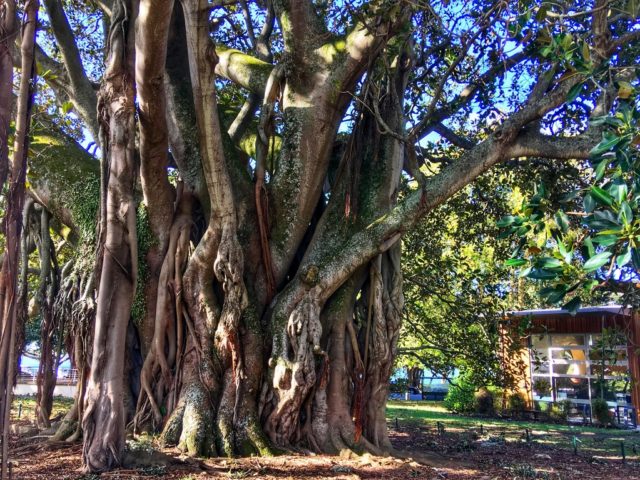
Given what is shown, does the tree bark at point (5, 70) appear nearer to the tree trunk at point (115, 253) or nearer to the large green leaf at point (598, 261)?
the tree trunk at point (115, 253)

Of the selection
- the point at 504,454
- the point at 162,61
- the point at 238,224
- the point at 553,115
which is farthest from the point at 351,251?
the point at 553,115

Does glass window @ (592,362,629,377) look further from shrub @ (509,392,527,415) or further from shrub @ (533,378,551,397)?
shrub @ (509,392,527,415)

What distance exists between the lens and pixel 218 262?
6125mm

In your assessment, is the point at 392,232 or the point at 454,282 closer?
the point at 392,232

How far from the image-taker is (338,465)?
5.72m

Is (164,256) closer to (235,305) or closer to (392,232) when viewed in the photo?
(235,305)

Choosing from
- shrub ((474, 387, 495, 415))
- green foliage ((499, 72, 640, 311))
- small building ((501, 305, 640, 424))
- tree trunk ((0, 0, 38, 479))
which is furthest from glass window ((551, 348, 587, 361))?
tree trunk ((0, 0, 38, 479))

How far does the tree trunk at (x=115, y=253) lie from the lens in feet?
16.4

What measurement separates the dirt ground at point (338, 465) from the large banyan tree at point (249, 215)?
11.9 inches

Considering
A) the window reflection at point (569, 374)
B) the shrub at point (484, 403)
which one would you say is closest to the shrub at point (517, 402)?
the window reflection at point (569, 374)

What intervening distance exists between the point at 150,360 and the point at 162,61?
3225mm

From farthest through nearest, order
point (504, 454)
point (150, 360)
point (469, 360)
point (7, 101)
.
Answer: point (469, 360)
point (504, 454)
point (150, 360)
point (7, 101)

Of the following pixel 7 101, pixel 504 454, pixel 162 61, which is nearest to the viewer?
pixel 7 101

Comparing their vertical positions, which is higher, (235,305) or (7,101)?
(7,101)
